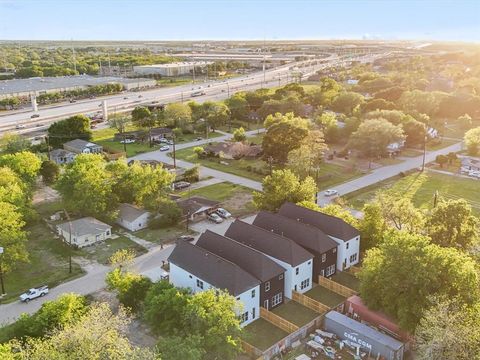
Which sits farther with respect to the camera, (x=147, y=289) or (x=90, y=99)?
(x=90, y=99)

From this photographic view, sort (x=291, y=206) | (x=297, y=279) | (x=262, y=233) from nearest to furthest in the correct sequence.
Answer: (x=297, y=279) < (x=262, y=233) < (x=291, y=206)

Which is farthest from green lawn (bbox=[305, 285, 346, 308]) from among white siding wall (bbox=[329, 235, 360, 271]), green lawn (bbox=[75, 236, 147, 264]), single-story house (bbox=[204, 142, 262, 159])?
single-story house (bbox=[204, 142, 262, 159])

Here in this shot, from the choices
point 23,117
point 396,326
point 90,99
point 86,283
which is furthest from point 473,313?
point 90,99

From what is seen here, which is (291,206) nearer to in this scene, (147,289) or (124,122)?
(147,289)

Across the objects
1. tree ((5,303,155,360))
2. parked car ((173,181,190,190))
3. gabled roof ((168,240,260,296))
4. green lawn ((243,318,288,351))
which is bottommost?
green lawn ((243,318,288,351))

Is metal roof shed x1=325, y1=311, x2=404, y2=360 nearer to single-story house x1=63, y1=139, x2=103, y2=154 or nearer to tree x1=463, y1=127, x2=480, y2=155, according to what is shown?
tree x1=463, y1=127, x2=480, y2=155
